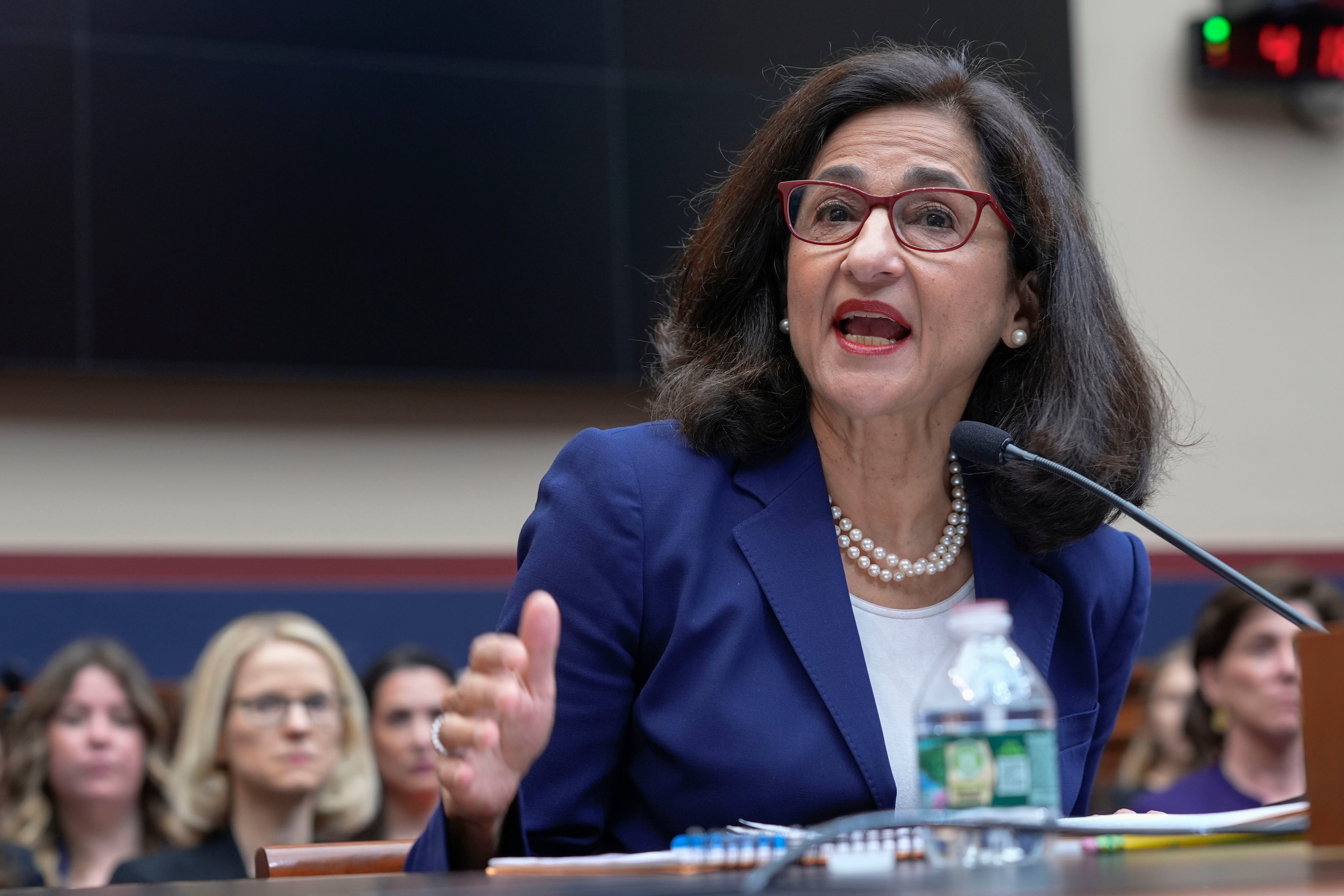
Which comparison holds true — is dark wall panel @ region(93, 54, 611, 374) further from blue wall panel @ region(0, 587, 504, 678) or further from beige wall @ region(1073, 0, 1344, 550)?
beige wall @ region(1073, 0, 1344, 550)

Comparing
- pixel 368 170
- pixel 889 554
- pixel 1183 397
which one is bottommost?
pixel 889 554

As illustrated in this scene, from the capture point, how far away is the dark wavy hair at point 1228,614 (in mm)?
3277

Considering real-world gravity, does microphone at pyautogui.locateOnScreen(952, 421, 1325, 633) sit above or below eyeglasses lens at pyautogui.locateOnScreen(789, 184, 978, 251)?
below

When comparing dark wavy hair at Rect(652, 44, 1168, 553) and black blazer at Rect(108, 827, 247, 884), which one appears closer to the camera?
dark wavy hair at Rect(652, 44, 1168, 553)

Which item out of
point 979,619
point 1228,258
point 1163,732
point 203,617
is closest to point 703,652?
point 979,619

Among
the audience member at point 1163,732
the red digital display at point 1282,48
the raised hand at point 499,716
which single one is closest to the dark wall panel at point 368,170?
the red digital display at point 1282,48

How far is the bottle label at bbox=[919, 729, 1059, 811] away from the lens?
97 centimetres

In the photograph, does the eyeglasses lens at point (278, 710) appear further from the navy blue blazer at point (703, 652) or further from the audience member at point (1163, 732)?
the audience member at point (1163, 732)

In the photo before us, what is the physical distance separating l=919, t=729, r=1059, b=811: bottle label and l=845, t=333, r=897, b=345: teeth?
27.5 inches

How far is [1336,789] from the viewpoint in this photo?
98 centimetres

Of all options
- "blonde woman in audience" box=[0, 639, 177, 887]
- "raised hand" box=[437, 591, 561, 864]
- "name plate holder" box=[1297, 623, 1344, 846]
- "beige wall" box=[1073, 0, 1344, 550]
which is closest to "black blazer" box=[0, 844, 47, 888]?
"blonde woman in audience" box=[0, 639, 177, 887]

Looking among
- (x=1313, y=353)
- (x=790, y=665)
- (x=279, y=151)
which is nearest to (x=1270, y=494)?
(x=1313, y=353)

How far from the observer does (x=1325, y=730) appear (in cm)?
100

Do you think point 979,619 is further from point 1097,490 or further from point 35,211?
point 35,211
